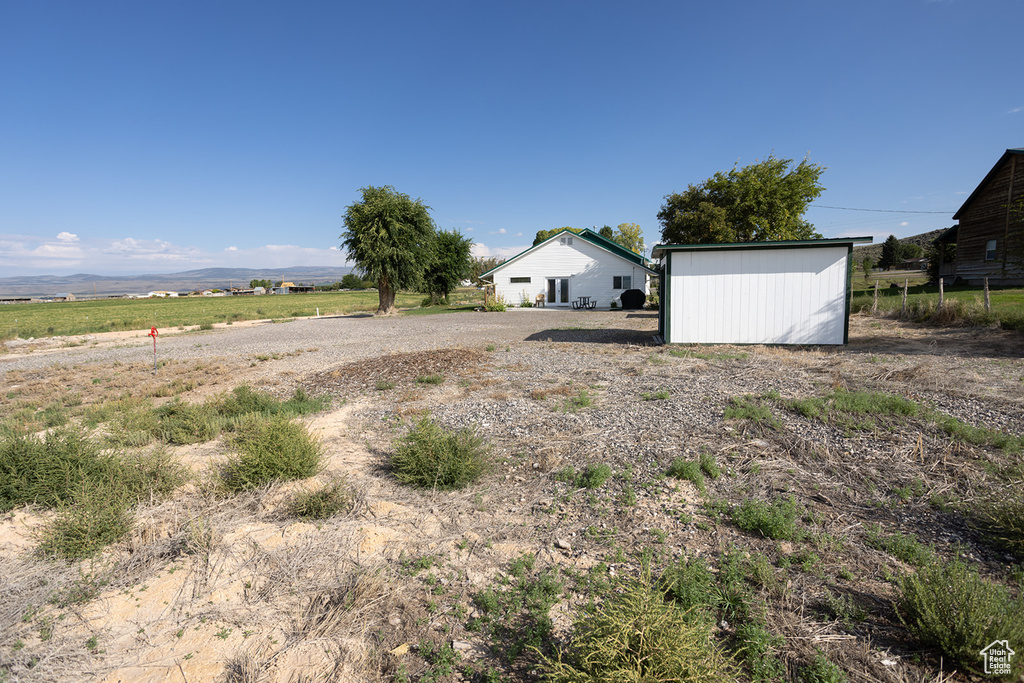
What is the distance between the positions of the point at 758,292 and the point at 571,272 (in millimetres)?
20693

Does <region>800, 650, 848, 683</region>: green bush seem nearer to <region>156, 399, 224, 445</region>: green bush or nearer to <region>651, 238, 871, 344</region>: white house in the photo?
<region>156, 399, 224, 445</region>: green bush

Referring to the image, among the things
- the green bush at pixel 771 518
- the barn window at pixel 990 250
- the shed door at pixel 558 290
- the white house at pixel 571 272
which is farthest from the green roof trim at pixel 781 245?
the barn window at pixel 990 250

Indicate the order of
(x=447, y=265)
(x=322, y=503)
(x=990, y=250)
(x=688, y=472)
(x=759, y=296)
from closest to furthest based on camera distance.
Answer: (x=322, y=503) < (x=688, y=472) < (x=759, y=296) < (x=990, y=250) < (x=447, y=265)

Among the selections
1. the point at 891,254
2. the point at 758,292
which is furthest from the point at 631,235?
the point at 758,292

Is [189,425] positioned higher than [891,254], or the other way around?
[891,254]

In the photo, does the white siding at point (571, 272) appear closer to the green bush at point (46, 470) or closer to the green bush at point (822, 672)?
the green bush at point (46, 470)

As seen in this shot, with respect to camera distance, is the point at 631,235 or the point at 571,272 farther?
the point at 631,235

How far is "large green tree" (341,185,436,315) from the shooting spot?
92.9 feet

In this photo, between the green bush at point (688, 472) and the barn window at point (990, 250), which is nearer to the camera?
the green bush at point (688, 472)

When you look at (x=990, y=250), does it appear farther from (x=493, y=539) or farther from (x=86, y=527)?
(x=86, y=527)

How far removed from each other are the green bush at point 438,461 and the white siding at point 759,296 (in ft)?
33.4

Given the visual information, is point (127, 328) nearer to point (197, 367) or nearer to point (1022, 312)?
point (197, 367)

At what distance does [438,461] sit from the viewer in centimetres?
507

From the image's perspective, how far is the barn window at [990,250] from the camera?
1010 inches
